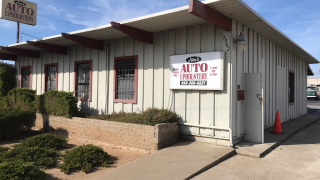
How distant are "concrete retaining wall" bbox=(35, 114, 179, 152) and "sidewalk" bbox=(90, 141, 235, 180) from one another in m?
0.34

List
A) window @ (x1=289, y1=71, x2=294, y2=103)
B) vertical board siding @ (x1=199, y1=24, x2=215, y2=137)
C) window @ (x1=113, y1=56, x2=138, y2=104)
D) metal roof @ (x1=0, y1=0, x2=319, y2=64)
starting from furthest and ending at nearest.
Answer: window @ (x1=289, y1=71, x2=294, y2=103)
window @ (x1=113, y1=56, x2=138, y2=104)
vertical board siding @ (x1=199, y1=24, x2=215, y2=137)
metal roof @ (x1=0, y1=0, x2=319, y2=64)

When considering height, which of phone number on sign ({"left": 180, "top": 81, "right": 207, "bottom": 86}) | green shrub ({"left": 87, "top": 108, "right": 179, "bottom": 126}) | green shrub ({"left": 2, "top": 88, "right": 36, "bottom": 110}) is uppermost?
phone number on sign ({"left": 180, "top": 81, "right": 207, "bottom": 86})

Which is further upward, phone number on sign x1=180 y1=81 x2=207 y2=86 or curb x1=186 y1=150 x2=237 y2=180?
phone number on sign x1=180 y1=81 x2=207 y2=86

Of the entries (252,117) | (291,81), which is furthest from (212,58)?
(291,81)

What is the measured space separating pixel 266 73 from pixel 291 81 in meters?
3.96

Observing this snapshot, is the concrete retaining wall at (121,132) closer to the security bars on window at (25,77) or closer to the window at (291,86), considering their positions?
the security bars on window at (25,77)

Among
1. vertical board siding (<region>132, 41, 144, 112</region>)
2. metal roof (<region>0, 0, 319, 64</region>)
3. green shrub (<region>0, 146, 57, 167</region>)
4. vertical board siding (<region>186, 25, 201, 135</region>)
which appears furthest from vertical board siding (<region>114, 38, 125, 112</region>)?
green shrub (<region>0, 146, 57, 167</region>)

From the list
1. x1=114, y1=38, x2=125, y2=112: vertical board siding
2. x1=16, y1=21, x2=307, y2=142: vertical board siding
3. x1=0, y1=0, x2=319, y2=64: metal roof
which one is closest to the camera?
x1=0, y1=0, x2=319, y2=64: metal roof

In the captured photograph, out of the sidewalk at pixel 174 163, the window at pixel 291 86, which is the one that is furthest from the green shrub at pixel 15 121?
the window at pixel 291 86

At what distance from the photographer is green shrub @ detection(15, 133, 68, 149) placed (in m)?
6.38

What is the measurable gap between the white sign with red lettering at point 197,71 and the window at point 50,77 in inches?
254

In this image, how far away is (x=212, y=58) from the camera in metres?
6.54

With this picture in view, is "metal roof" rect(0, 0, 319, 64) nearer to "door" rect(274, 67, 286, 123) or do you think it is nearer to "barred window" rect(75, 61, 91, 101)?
"barred window" rect(75, 61, 91, 101)

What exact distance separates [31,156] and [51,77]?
261 inches
